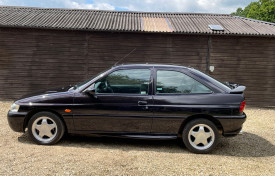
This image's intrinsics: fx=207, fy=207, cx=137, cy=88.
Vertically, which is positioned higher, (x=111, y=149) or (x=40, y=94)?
(x=40, y=94)

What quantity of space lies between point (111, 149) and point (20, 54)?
6902 millimetres

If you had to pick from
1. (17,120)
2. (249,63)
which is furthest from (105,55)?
(249,63)

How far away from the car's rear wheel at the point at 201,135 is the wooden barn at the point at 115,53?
5267mm

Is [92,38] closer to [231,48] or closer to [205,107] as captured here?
[231,48]

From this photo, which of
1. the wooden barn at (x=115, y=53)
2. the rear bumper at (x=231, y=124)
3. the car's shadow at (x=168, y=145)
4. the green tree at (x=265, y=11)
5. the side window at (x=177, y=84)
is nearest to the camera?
the rear bumper at (x=231, y=124)

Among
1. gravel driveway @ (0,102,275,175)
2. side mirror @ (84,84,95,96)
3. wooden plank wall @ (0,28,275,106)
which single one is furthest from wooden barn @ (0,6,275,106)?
side mirror @ (84,84,95,96)

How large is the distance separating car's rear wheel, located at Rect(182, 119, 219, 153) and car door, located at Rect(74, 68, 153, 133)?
27.7 inches

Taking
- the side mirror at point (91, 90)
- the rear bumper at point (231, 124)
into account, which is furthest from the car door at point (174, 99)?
Result: the side mirror at point (91, 90)

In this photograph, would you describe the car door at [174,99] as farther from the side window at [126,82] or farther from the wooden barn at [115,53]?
the wooden barn at [115,53]

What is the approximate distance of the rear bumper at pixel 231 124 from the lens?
358 cm

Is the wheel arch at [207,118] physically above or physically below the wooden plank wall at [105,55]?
below

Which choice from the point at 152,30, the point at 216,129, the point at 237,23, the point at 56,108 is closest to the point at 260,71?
the point at 237,23

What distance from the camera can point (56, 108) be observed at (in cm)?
375

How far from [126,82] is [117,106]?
18.9 inches
